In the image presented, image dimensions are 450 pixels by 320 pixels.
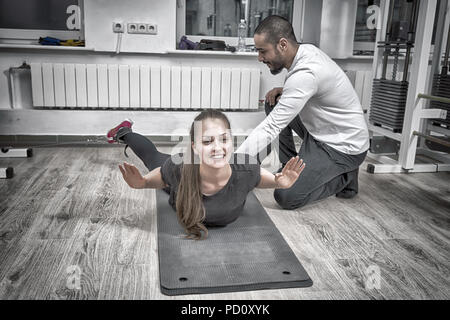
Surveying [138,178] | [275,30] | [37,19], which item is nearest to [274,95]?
[275,30]

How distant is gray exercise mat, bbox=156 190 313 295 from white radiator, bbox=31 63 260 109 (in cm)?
176

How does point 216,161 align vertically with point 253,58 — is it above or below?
below

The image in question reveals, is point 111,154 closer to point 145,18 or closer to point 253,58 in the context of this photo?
point 145,18

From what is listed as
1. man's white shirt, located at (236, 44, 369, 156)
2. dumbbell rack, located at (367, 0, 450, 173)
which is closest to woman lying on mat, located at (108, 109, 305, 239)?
man's white shirt, located at (236, 44, 369, 156)

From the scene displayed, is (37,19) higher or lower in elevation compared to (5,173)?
higher

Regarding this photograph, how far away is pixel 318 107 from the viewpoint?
7.13 ft

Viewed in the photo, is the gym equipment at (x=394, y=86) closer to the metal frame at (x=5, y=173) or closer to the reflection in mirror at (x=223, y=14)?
the reflection in mirror at (x=223, y=14)

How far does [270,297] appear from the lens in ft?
4.35

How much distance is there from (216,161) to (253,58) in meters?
2.30

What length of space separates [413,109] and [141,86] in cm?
205

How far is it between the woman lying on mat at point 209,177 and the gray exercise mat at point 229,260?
0.26 ft

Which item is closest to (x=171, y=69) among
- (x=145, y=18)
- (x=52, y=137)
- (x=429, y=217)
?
(x=145, y=18)

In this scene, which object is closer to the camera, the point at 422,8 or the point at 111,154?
the point at 422,8

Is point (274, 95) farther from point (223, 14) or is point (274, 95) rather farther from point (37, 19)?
point (37, 19)
